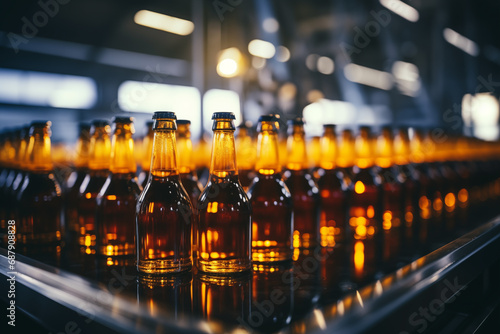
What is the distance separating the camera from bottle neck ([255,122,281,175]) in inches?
34.5

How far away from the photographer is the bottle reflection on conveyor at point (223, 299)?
531mm

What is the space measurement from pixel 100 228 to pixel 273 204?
36 cm

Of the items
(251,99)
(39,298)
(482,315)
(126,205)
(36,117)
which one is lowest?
(482,315)

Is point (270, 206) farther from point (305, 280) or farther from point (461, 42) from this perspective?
point (461, 42)

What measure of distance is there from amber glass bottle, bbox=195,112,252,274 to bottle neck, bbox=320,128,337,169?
1.52ft

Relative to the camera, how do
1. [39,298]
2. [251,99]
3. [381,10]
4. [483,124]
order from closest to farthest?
[39,298]
[251,99]
[381,10]
[483,124]

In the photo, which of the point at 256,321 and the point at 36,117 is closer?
the point at 256,321

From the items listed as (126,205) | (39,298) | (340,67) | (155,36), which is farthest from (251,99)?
(39,298)

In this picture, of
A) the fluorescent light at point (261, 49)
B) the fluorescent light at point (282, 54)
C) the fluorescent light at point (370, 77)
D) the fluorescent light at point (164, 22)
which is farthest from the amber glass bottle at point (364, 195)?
the fluorescent light at point (370, 77)

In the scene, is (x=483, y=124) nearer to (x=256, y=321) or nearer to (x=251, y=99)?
(x=251, y=99)

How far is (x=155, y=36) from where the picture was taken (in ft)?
11.3

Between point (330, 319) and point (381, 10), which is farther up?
point (381, 10)

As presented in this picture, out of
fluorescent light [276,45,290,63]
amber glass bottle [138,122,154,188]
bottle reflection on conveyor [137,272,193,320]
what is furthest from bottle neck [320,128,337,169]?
fluorescent light [276,45,290,63]

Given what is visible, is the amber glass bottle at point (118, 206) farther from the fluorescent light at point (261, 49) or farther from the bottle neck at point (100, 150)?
the fluorescent light at point (261, 49)
